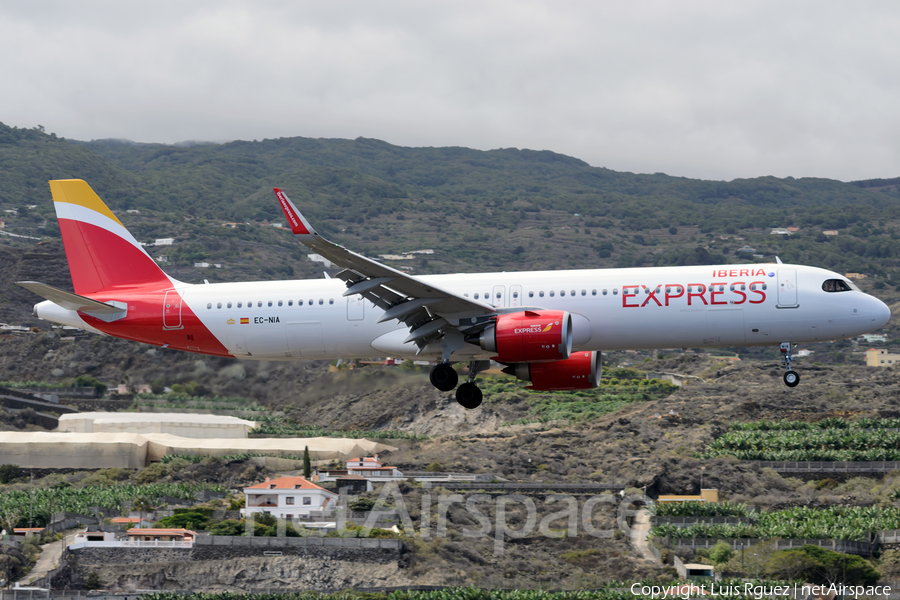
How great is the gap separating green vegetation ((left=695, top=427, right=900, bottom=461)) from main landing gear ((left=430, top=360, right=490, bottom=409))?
253ft

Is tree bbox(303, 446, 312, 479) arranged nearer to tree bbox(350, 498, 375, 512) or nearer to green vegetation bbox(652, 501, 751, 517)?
tree bbox(350, 498, 375, 512)

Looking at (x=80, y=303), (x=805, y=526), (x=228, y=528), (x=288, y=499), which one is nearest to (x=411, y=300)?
(x=80, y=303)

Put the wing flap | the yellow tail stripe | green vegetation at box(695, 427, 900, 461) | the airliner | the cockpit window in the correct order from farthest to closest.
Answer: green vegetation at box(695, 427, 900, 461) < the yellow tail stripe < the cockpit window < the airliner < the wing flap

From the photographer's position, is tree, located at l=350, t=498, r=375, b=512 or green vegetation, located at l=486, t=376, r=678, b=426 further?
green vegetation, located at l=486, t=376, r=678, b=426

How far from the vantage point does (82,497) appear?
99500mm

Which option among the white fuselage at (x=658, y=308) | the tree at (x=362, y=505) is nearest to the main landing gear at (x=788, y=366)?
the white fuselage at (x=658, y=308)

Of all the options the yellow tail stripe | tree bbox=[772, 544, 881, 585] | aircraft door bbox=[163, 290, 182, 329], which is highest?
the yellow tail stripe

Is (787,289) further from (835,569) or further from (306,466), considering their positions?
(306,466)

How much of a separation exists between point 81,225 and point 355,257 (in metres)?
14.9

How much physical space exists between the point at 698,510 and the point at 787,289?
5568 centimetres

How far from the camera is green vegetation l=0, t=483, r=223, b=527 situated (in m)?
92.0

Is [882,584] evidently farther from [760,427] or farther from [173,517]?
[173,517]

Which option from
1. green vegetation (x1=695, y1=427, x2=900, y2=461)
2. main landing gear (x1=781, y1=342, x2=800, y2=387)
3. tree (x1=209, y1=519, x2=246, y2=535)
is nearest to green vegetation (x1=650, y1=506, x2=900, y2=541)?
green vegetation (x1=695, y1=427, x2=900, y2=461)

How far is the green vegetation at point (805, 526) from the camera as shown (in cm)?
7906
